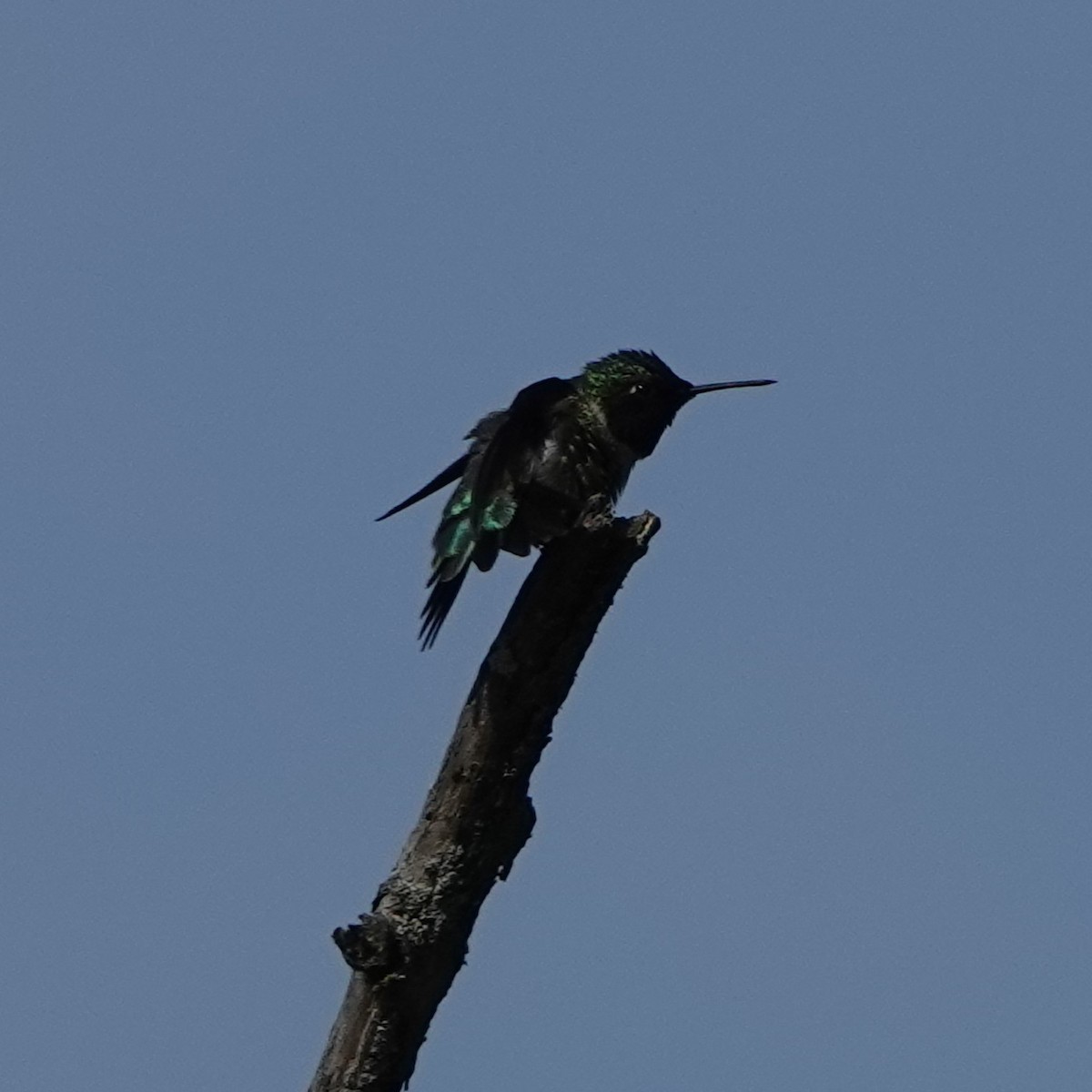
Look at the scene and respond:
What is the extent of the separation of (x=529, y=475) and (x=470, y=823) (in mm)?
2264

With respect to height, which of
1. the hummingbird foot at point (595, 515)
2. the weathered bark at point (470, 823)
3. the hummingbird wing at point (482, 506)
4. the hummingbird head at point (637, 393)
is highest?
the hummingbird head at point (637, 393)

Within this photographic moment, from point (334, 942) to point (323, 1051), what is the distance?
273 mm

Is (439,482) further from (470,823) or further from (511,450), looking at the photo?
(470,823)

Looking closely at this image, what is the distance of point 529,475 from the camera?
707 cm

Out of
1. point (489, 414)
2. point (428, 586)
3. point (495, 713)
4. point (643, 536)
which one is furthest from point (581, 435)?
point (495, 713)

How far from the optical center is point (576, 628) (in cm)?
529

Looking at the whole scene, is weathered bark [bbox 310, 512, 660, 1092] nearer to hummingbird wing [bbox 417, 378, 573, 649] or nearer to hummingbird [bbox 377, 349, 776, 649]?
hummingbird [bbox 377, 349, 776, 649]

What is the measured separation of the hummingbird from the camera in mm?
6875

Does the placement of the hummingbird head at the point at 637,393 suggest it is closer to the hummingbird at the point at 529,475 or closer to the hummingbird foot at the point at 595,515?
the hummingbird at the point at 529,475

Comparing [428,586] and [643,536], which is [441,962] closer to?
[643,536]

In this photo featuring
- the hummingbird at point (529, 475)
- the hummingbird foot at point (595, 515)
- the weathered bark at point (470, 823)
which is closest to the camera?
the weathered bark at point (470, 823)

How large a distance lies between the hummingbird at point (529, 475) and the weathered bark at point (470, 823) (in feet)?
2.56

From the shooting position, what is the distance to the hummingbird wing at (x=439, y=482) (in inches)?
294

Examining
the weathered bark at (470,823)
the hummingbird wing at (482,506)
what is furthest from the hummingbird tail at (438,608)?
the weathered bark at (470,823)
